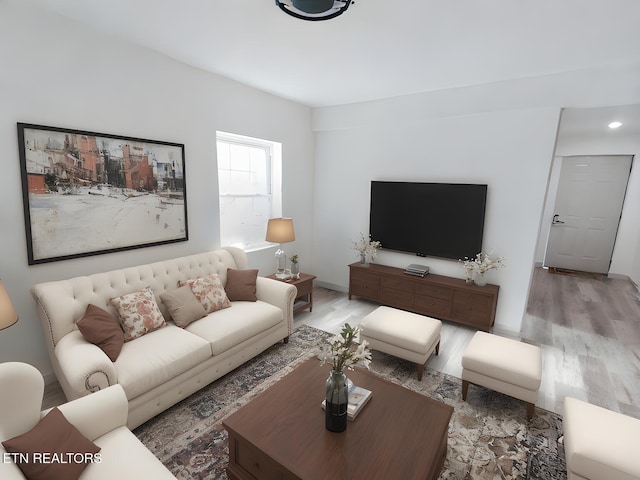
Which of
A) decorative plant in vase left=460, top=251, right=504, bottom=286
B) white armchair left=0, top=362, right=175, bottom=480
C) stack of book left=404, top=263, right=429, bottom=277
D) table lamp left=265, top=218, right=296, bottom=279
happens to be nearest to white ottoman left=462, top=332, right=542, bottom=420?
decorative plant in vase left=460, top=251, right=504, bottom=286

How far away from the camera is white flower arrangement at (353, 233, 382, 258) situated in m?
4.44

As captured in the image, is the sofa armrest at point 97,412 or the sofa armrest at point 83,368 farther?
the sofa armrest at point 83,368

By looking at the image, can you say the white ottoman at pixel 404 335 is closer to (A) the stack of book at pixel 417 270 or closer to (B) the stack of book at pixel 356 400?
(B) the stack of book at pixel 356 400

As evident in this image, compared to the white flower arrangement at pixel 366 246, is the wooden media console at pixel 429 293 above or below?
below

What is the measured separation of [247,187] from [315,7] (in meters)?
2.77

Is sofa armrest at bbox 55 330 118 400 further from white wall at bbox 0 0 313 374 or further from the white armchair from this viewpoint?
white wall at bbox 0 0 313 374

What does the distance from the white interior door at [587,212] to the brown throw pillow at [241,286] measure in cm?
649

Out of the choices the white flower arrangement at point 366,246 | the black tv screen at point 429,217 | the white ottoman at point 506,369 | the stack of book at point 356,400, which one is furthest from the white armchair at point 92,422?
the black tv screen at point 429,217

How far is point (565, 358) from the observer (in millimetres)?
3156

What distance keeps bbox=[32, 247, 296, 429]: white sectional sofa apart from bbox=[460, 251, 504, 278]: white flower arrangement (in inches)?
83.5

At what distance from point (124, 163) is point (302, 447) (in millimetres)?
2672

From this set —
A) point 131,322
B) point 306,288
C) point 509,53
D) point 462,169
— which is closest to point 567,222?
point 462,169

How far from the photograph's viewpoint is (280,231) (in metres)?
3.97

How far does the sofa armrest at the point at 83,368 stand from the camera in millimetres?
1834
